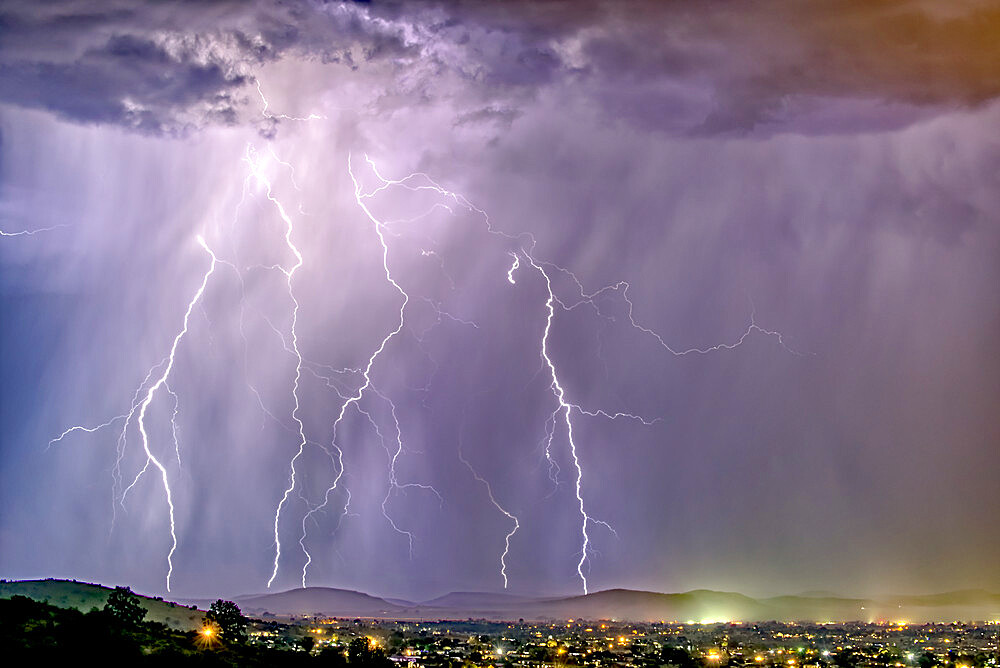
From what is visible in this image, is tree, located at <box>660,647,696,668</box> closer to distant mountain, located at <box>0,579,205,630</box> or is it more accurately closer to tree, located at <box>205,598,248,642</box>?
tree, located at <box>205,598,248,642</box>

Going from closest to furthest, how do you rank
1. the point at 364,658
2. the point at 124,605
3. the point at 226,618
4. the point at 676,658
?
the point at 364,658, the point at 124,605, the point at 226,618, the point at 676,658

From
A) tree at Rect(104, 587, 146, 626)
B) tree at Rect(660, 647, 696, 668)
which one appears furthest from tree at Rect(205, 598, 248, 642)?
tree at Rect(660, 647, 696, 668)

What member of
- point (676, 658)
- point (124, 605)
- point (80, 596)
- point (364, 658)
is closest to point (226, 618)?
point (124, 605)

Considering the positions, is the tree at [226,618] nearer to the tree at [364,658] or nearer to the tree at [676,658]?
the tree at [364,658]

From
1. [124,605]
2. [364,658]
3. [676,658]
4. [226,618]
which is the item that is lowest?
[676,658]

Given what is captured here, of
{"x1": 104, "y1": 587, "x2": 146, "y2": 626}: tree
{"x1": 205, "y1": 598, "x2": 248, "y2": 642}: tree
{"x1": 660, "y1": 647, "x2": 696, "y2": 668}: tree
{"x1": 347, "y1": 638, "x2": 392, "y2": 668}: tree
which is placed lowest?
{"x1": 660, "y1": 647, "x2": 696, "y2": 668}: tree

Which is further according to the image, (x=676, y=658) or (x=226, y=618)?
(x=676, y=658)

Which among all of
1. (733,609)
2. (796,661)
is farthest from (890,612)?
(796,661)

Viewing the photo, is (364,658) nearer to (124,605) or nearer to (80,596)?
(124,605)

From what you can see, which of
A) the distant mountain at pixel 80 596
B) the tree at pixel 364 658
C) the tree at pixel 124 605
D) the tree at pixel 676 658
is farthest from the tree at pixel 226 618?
the tree at pixel 676 658

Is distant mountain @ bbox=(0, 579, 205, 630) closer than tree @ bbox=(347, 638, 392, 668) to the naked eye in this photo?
No
